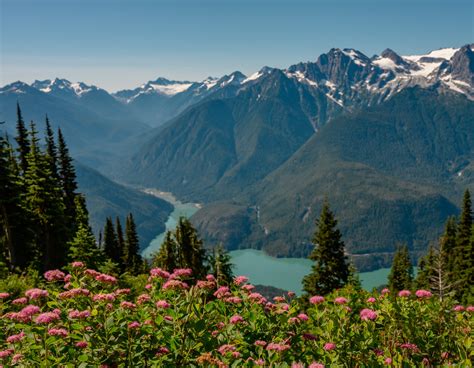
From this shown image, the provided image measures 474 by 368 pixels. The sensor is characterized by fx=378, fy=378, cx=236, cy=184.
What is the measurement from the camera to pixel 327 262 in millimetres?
43438

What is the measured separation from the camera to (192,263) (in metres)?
44.4

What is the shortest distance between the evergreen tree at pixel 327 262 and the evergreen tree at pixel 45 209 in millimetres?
27424

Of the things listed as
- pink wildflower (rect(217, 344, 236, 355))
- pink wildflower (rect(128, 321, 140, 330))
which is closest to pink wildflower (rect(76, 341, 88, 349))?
pink wildflower (rect(128, 321, 140, 330))

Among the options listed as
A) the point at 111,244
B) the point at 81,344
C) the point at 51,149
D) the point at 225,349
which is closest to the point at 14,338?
the point at 81,344

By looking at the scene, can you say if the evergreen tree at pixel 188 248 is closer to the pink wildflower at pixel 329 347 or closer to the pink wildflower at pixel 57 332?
the pink wildflower at pixel 57 332

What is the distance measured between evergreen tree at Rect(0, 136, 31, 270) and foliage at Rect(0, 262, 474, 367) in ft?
101

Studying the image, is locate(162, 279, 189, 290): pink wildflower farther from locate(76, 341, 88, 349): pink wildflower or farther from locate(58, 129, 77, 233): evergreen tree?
locate(58, 129, 77, 233): evergreen tree

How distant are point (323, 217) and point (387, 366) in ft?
136

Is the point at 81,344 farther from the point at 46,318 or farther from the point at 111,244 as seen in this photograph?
the point at 111,244

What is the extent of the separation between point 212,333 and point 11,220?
3594cm

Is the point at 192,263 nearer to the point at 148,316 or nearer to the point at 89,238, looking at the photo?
the point at 89,238

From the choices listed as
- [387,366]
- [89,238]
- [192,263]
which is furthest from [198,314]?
[192,263]

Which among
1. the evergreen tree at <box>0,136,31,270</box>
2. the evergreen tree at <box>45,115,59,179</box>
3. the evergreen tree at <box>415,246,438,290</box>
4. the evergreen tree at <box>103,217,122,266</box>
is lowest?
the evergreen tree at <box>415,246,438,290</box>

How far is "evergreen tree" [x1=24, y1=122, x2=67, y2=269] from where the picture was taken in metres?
34.8
